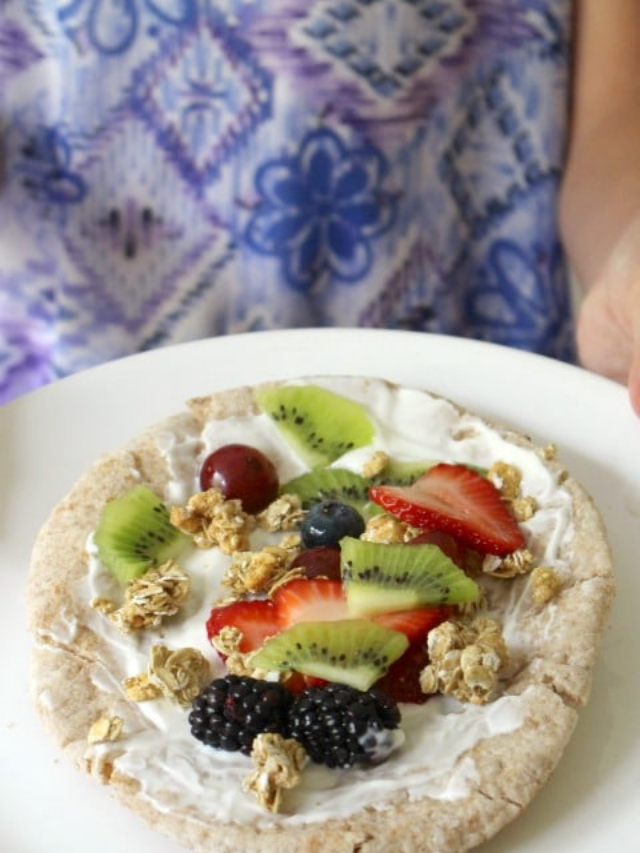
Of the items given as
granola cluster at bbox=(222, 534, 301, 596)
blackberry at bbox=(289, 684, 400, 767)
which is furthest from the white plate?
granola cluster at bbox=(222, 534, 301, 596)

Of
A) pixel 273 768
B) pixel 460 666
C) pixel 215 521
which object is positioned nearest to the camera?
pixel 273 768

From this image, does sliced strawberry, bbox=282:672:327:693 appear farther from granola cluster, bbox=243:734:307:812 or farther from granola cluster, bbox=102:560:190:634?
granola cluster, bbox=102:560:190:634

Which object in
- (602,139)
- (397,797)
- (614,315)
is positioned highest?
(602,139)

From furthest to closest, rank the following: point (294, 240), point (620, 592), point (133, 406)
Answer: point (294, 240), point (133, 406), point (620, 592)

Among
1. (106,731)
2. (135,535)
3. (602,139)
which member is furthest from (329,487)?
(602,139)

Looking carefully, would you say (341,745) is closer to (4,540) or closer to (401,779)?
(401,779)

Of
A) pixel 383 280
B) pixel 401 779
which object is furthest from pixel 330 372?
pixel 401 779

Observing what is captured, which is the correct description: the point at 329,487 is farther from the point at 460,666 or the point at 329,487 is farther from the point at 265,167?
the point at 265,167
